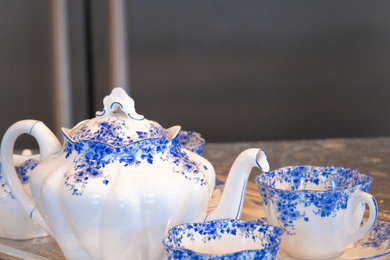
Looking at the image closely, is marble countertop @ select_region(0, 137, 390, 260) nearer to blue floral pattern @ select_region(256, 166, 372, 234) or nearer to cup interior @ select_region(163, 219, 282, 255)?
blue floral pattern @ select_region(256, 166, 372, 234)

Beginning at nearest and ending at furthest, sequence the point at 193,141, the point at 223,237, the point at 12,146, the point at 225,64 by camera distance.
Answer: the point at 223,237
the point at 12,146
the point at 193,141
the point at 225,64

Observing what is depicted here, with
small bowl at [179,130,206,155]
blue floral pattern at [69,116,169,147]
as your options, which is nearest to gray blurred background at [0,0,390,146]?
small bowl at [179,130,206,155]

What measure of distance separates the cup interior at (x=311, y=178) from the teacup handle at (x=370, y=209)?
6cm

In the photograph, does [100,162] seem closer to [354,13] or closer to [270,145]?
[270,145]

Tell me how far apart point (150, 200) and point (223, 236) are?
69mm

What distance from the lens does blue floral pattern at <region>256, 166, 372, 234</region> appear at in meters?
0.61

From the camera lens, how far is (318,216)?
615 millimetres

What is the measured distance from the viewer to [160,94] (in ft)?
6.36

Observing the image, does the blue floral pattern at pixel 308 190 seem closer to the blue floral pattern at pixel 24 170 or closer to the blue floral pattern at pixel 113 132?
the blue floral pattern at pixel 113 132

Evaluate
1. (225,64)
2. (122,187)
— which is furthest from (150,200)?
(225,64)

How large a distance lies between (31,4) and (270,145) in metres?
0.90

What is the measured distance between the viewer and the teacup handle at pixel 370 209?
24.2 inches

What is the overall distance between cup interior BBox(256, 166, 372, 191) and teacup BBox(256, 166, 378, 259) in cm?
5

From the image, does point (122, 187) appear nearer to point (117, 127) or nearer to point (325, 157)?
point (117, 127)
